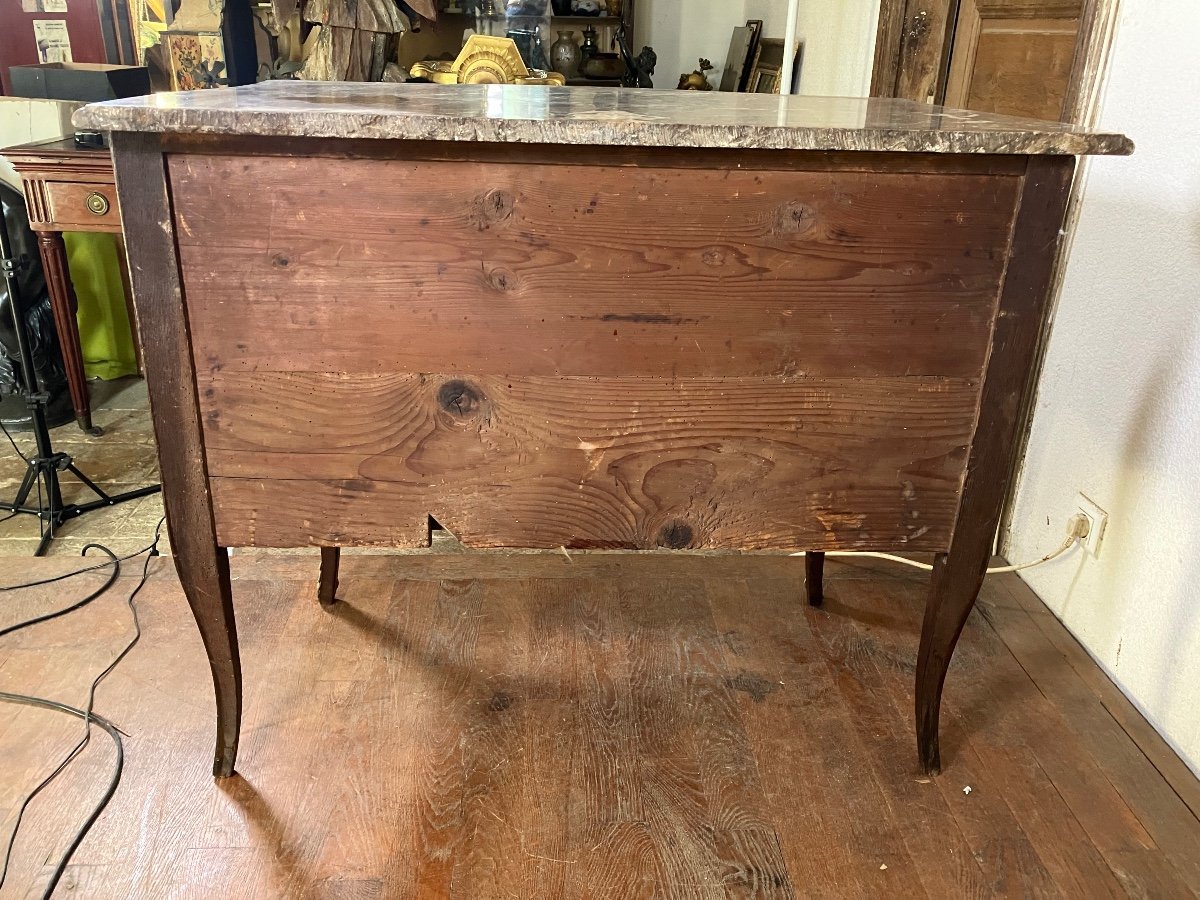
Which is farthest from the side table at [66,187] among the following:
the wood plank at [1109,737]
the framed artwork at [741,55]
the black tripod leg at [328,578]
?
the wood plank at [1109,737]

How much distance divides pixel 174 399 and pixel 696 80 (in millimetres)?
2479

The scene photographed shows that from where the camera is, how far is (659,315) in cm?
101

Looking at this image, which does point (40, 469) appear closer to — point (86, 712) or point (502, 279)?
point (86, 712)

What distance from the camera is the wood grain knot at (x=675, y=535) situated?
1.12 meters

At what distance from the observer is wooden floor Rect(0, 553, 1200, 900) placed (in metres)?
1.15

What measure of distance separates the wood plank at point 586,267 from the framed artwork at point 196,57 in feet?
6.24

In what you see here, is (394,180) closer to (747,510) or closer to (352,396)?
(352,396)

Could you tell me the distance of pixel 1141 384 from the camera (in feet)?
4.78

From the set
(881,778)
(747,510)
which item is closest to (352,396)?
(747,510)

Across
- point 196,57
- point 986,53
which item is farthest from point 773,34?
point 196,57

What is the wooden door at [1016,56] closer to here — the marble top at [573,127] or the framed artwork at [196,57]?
the marble top at [573,127]

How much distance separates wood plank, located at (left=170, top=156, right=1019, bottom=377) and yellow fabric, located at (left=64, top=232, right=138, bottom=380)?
198 cm

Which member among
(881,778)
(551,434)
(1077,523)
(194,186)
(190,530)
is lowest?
(881,778)

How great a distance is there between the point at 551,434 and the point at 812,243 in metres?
0.35
